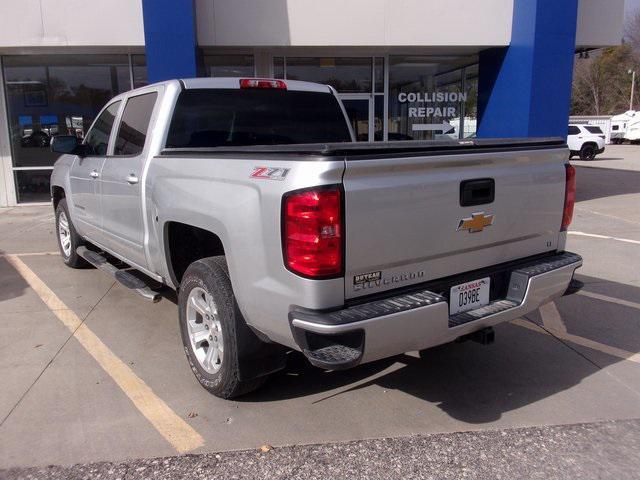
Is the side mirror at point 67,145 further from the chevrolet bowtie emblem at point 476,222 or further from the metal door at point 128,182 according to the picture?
the chevrolet bowtie emblem at point 476,222

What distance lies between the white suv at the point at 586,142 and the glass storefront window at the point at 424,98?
1576 cm

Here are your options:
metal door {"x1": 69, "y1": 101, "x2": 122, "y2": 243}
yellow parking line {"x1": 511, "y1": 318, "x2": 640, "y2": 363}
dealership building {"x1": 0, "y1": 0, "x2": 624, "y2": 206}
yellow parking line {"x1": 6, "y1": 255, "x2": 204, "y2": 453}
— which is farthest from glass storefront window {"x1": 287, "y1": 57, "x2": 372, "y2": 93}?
yellow parking line {"x1": 511, "y1": 318, "x2": 640, "y2": 363}

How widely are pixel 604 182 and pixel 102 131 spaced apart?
15.9 metres

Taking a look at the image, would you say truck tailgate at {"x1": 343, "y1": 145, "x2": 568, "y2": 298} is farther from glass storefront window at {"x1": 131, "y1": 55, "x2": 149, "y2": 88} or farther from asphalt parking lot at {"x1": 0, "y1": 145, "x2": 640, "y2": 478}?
glass storefront window at {"x1": 131, "y1": 55, "x2": 149, "y2": 88}

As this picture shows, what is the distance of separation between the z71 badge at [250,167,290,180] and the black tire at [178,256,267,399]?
770 mm

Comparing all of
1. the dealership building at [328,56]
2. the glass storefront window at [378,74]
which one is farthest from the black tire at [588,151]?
the glass storefront window at [378,74]

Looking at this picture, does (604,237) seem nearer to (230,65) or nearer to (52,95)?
(230,65)

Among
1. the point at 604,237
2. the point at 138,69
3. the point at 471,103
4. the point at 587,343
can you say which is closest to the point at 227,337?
the point at 587,343

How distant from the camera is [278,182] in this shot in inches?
111

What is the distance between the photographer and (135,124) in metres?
4.79

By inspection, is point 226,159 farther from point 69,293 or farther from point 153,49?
point 153,49

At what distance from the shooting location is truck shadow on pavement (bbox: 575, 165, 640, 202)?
14.5 meters

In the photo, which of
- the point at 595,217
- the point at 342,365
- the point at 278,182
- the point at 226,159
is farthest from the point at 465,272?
the point at 595,217

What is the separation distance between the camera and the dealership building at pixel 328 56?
1102cm
